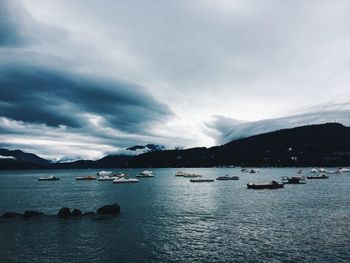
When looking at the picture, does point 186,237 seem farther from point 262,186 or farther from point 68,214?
point 262,186

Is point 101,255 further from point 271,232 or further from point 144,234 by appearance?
point 271,232

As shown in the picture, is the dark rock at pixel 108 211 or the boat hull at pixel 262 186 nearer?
the dark rock at pixel 108 211

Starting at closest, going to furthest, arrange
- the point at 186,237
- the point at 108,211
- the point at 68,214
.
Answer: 1. the point at 186,237
2. the point at 68,214
3. the point at 108,211

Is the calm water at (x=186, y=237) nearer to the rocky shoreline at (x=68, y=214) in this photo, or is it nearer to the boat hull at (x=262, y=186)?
the rocky shoreline at (x=68, y=214)

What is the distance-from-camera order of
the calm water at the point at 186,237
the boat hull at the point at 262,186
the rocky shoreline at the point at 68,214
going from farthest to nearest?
the boat hull at the point at 262,186
the rocky shoreline at the point at 68,214
the calm water at the point at 186,237

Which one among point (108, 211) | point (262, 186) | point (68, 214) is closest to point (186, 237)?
point (108, 211)

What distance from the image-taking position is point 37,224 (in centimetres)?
5741

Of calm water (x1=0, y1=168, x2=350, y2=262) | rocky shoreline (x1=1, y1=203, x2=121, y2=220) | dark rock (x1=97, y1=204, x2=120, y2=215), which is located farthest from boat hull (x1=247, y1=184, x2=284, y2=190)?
dark rock (x1=97, y1=204, x2=120, y2=215)

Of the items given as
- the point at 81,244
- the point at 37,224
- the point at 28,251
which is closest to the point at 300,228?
the point at 81,244

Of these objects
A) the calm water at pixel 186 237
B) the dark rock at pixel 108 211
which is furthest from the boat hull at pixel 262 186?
the dark rock at pixel 108 211

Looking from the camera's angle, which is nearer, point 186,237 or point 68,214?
point 186,237

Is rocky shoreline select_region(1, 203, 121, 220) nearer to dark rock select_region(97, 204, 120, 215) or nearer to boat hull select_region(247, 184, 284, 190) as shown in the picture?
dark rock select_region(97, 204, 120, 215)

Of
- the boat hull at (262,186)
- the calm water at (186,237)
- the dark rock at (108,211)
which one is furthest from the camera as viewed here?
the boat hull at (262,186)

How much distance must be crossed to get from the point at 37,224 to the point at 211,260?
34.9 metres
